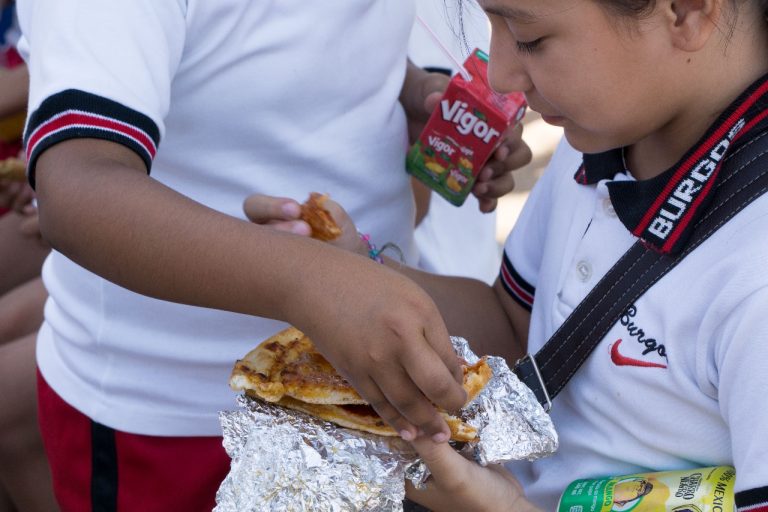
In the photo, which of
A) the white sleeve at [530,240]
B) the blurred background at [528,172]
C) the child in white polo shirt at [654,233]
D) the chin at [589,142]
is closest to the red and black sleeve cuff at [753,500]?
the child in white polo shirt at [654,233]

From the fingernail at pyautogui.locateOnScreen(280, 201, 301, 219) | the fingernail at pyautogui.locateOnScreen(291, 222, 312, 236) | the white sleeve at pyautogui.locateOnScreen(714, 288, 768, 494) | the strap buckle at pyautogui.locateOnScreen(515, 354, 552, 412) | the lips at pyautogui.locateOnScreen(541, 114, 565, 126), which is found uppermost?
the lips at pyautogui.locateOnScreen(541, 114, 565, 126)

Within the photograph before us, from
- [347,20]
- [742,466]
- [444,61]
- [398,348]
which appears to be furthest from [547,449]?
[444,61]

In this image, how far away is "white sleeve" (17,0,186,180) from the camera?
0.95 metres

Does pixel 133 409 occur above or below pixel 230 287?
below

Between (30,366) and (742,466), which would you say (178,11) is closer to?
(742,466)

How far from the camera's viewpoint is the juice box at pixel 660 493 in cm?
98

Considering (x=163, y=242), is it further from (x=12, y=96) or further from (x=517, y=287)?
(x=12, y=96)

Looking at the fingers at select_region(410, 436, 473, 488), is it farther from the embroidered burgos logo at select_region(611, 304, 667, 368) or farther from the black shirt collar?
the black shirt collar

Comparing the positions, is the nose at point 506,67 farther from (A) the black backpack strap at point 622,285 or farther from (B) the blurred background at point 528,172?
(B) the blurred background at point 528,172

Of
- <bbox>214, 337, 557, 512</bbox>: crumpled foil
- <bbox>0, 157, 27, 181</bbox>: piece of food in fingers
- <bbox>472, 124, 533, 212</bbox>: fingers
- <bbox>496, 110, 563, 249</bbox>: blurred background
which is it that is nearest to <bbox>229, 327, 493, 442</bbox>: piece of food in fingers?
<bbox>214, 337, 557, 512</bbox>: crumpled foil

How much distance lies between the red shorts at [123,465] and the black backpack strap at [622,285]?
508mm

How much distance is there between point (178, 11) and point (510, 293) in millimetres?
642

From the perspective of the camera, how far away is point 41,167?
969 millimetres

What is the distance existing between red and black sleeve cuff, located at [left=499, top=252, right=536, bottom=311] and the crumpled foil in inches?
13.6
